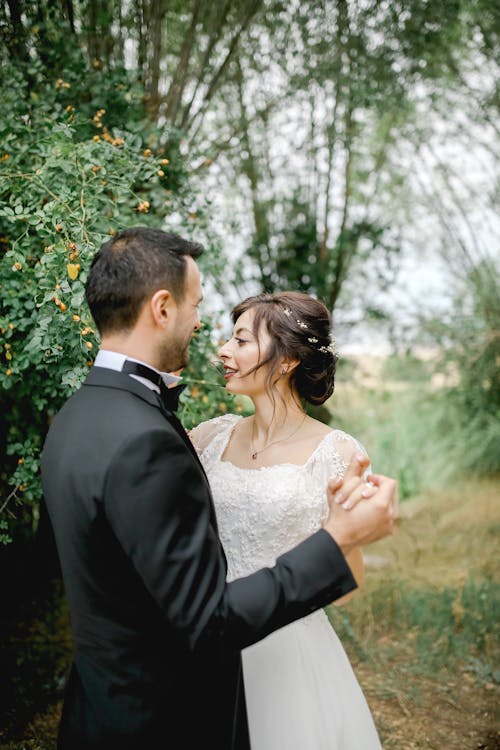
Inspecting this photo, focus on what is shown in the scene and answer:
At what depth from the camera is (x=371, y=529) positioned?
4.43ft

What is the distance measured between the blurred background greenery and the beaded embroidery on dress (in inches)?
29.8

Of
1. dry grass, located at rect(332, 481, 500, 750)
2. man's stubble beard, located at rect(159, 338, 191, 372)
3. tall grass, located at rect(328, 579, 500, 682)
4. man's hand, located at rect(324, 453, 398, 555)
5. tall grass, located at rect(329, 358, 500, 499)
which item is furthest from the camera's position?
tall grass, located at rect(329, 358, 500, 499)

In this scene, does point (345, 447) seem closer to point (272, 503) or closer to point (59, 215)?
point (272, 503)

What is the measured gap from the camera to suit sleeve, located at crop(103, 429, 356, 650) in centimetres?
120

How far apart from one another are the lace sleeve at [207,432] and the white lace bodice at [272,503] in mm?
267

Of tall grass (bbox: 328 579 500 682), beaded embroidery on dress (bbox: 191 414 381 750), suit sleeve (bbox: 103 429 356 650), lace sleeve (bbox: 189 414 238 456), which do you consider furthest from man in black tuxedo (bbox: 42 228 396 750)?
tall grass (bbox: 328 579 500 682)

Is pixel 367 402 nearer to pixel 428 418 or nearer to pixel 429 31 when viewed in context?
pixel 428 418

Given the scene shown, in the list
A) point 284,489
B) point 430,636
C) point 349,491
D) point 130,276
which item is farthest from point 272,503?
point 430,636

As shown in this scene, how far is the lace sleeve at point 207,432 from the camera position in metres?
2.50

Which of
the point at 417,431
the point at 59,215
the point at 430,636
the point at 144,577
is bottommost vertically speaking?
the point at 430,636

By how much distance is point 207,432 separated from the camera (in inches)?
101

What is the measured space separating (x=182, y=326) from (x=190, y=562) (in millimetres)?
547

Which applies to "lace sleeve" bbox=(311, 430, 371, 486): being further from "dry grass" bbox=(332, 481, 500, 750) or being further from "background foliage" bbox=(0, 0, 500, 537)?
"dry grass" bbox=(332, 481, 500, 750)

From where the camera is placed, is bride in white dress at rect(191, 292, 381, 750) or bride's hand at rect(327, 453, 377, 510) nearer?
bride's hand at rect(327, 453, 377, 510)
